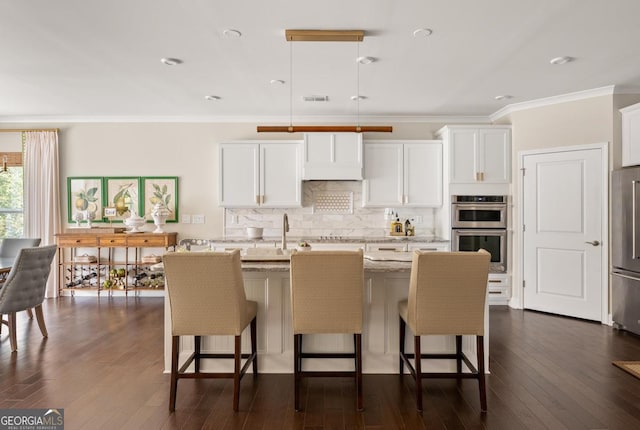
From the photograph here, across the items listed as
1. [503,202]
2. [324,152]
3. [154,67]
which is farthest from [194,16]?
[503,202]

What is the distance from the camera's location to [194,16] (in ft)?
8.77

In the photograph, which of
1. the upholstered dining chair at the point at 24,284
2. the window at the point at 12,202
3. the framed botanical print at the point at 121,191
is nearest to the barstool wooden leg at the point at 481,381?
the upholstered dining chair at the point at 24,284

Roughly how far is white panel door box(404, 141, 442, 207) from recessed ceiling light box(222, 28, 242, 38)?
301cm

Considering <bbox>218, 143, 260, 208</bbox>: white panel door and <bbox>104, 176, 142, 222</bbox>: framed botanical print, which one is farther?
<bbox>104, 176, 142, 222</bbox>: framed botanical print

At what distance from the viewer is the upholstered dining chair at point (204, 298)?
2.33m

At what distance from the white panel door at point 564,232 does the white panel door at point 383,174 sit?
1.60 m

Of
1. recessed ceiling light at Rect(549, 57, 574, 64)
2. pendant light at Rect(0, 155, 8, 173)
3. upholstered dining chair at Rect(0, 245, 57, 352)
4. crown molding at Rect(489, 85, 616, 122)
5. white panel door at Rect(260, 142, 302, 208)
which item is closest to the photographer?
upholstered dining chair at Rect(0, 245, 57, 352)

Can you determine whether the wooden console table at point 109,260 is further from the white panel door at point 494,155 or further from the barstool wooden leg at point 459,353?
the white panel door at point 494,155

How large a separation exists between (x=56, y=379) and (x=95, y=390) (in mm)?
419

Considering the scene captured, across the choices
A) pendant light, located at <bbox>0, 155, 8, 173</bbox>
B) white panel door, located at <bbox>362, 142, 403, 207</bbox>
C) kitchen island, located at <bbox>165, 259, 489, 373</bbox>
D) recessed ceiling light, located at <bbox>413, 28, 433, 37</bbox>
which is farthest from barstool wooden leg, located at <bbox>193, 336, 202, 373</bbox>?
pendant light, located at <bbox>0, 155, 8, 173</bbox>

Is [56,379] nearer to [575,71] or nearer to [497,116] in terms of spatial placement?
[575,71]

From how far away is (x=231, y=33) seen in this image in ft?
9.52

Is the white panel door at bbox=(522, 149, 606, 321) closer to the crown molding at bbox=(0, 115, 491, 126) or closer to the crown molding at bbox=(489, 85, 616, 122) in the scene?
the crown molding at bbox=(489, 85, 616, 122)

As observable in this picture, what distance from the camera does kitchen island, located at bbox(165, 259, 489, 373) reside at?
285cm
